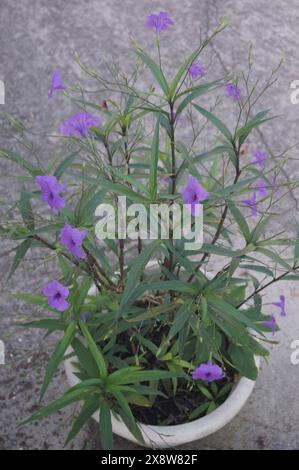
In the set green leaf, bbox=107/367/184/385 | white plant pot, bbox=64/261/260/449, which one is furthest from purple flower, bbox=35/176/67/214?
white plant pot, bbox=64/261/260/449

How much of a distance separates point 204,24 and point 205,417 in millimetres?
1475

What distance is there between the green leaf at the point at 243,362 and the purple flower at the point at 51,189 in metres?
0.53

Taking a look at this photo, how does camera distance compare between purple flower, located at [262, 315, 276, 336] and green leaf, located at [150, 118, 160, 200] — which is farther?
purple flower, located at [262, 315, 276, 336]

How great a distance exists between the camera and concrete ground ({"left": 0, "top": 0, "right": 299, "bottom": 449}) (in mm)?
1427

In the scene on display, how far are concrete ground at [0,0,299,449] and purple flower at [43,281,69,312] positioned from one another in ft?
1.96

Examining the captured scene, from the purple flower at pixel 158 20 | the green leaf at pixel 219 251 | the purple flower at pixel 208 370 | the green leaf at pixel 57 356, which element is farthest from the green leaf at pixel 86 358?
the purple flower at pixel 158 20

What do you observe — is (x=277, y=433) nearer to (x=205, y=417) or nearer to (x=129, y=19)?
(x=205, y=417)

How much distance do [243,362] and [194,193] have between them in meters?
0.53

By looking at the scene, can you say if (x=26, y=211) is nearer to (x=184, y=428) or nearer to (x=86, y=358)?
(x=86, y=358)

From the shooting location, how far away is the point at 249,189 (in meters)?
0.93

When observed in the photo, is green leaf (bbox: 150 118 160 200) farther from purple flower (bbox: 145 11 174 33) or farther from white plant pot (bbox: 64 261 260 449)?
white plant pot (bbox: 64 261 260 449)

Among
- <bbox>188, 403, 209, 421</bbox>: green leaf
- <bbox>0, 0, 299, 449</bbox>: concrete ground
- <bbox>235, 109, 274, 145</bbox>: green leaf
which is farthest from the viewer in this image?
<bbox>0, 0, 299, 449</bbox>: concrete ground

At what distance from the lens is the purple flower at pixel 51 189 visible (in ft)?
2.64

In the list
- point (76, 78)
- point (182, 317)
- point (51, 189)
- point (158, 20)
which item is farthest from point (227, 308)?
point (76, 78)
